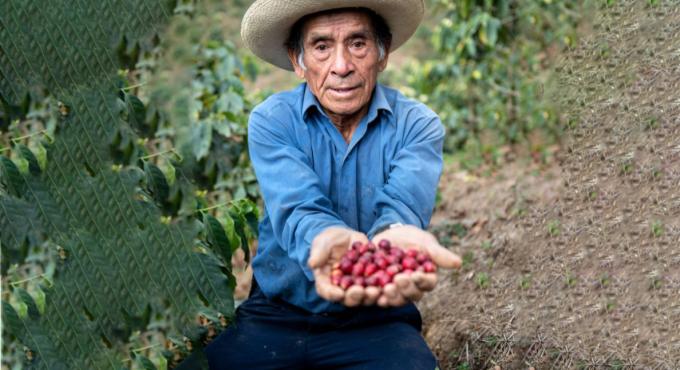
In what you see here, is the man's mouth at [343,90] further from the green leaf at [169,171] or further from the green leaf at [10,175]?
the green leaf at [10,175]

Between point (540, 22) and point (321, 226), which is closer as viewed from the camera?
point (321, 226)

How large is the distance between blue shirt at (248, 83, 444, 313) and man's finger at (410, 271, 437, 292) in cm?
39

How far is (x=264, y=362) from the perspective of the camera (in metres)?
3.40

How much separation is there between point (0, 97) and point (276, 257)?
1.20m

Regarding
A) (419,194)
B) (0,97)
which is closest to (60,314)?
(0,97)

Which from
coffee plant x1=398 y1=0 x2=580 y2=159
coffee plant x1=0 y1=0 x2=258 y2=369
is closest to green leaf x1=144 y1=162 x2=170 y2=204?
coffee plant x1=0 y1=0 x2=258 y2=369

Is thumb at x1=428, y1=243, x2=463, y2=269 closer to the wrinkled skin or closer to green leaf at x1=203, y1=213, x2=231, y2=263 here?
the wrinkled skin

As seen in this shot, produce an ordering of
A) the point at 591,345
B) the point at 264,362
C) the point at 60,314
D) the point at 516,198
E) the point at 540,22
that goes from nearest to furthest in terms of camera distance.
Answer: the point at 60,314, the point at 264,362, the point at 591,345, the point at 516,198, the point at 540,22

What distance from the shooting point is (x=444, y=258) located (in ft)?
9.01

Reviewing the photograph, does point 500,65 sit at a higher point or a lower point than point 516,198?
higher

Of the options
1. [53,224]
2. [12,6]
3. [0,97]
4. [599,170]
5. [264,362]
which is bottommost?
[264,362]

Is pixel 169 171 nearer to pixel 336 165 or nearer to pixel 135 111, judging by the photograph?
pixel 135 111

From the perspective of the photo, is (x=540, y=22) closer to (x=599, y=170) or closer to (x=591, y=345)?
(x=599, y=170)

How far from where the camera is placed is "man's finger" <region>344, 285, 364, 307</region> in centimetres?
268
